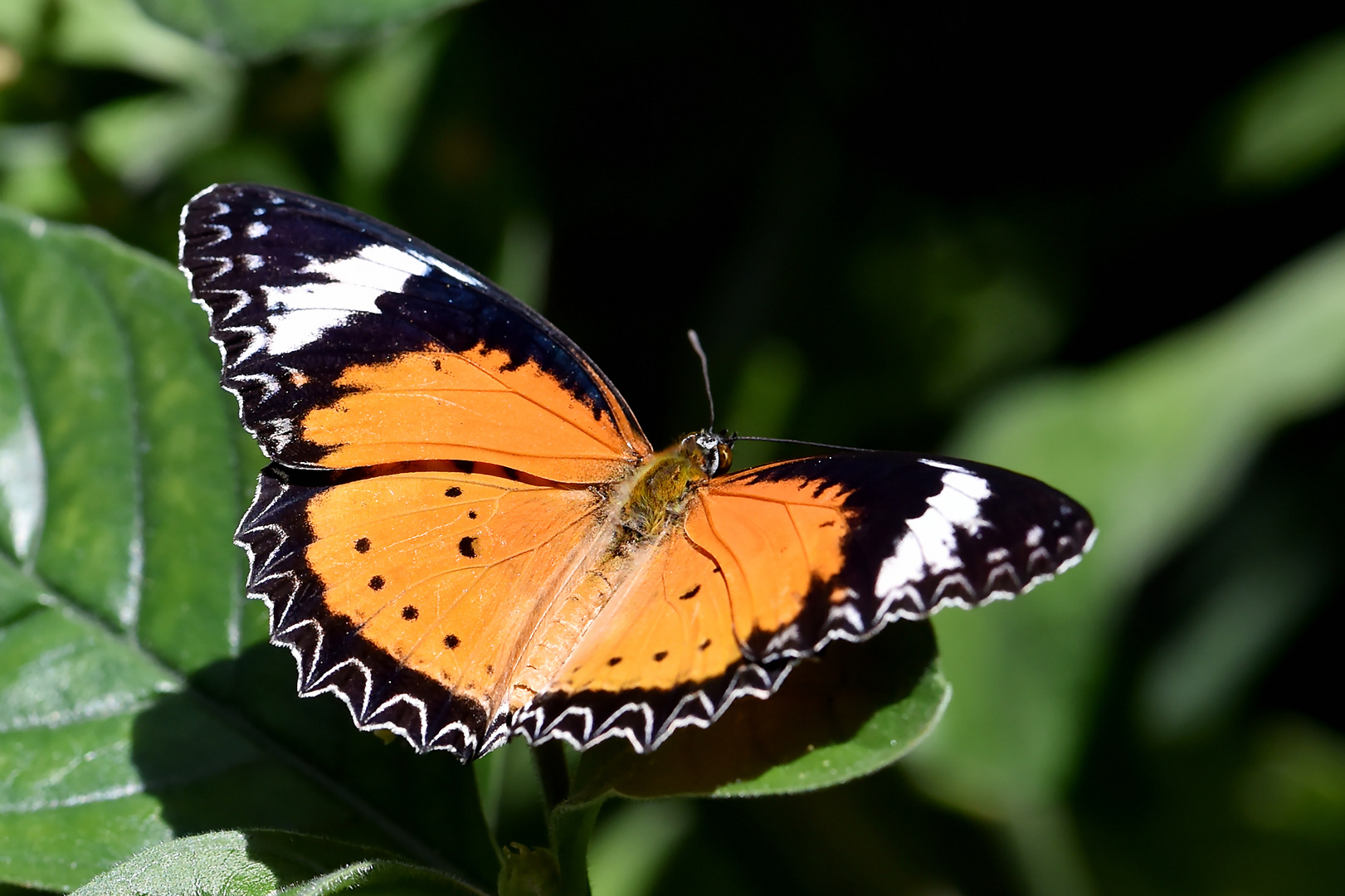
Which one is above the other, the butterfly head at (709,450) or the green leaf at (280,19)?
the green leaf at (280,19)

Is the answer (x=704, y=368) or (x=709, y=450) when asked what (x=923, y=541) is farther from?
(x=704, y=368)

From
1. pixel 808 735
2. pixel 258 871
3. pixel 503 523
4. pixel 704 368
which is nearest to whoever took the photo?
pixel 258 871

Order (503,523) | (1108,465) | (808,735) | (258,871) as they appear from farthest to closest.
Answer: (1108,465)
(503,523)
(808,735)
(258,871)

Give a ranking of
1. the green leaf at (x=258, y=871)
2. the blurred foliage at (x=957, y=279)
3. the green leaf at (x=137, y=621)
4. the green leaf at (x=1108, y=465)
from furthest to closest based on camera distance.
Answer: the green leaf at (x=1108, y=465)
the blurred foliage at (x=957, y=279)
the green leaf at (x=137, y=621)
the green leaf at (x=258, y=871)

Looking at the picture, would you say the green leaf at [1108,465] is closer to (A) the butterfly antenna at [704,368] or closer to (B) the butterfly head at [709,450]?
(A) the butterfly antenna at [704,368]

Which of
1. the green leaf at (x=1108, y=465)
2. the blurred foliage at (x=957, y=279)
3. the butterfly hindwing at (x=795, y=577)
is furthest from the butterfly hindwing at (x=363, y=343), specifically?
the green leaf at (x=1108, y=465)

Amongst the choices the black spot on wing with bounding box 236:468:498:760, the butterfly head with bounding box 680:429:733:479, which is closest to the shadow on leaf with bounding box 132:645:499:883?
the black spot on wing with bounding box 236:468:498:760

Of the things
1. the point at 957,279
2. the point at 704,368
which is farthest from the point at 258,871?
the point at 957,279
